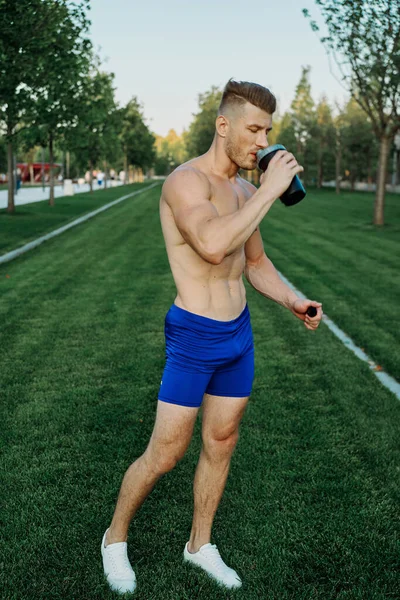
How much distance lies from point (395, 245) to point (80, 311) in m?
11.9

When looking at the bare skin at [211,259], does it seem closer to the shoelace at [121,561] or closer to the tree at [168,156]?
the shoelace at [121,561]

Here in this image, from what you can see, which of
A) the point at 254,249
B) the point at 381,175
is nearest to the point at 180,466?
the point at 254,249

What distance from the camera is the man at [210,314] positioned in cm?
281

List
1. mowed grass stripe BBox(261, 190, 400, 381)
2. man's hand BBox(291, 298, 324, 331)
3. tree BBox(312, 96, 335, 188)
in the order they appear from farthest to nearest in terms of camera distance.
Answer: tree BBox(312, 96, 335, 188), mowed grass stripe BBox(261, 190, 400, 381), man's hand BBox(291, 298, 324, 331)

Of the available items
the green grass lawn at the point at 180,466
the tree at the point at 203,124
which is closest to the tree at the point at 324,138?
the tree at the point at 203,124

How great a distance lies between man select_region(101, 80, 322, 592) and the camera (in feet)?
9.23

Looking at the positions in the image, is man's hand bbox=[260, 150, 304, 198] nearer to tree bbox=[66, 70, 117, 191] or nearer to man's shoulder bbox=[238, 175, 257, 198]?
man's shoulder bbox=[238, 175, 257, 198]

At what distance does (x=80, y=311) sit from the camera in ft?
32.5

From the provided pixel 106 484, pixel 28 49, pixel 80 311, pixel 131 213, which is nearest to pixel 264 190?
pixel 106 484

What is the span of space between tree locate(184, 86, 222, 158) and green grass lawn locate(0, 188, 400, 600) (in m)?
76.3

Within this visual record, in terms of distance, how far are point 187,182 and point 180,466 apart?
7.71 feet

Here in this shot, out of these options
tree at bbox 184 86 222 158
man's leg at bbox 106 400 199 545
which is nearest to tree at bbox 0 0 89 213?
man's leg at bbox 106 400 199 545

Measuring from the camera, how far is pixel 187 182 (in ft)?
9.64

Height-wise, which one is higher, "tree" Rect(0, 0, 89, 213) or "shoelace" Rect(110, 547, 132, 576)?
"tree" Rect(0, 0, 89, 213)
